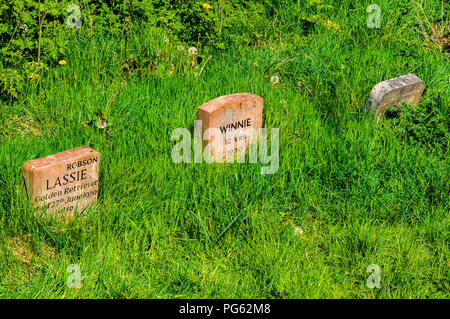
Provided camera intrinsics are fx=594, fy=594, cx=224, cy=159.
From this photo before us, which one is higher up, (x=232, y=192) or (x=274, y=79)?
(x=274, y=79)

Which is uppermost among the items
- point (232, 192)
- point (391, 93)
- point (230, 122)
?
point (391, 93)

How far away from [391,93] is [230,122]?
1409 mm

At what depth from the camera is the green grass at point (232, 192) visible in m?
3.23

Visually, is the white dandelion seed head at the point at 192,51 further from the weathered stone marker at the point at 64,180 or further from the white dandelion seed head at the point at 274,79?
the weathered stone marker at the point at 64,180

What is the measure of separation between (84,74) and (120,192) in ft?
5.00

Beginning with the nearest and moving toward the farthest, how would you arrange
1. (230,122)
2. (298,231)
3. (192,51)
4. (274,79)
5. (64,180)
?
(64,180) < (298,231) < (230,122) < (274,79) < (192,51)

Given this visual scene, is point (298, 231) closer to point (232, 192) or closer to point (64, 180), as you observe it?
point (232, 192)

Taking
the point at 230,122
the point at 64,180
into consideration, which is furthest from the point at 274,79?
the point at 64,180

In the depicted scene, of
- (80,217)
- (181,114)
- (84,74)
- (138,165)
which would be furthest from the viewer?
(84,74)

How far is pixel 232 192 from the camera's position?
3.71 meters

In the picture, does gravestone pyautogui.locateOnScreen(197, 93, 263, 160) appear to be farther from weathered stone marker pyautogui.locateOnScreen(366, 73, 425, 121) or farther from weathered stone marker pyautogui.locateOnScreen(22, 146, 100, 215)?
weathered stone marker pyautogui.locateOnScreen(366, 73, 425, 121)

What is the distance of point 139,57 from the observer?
5.02 metres
